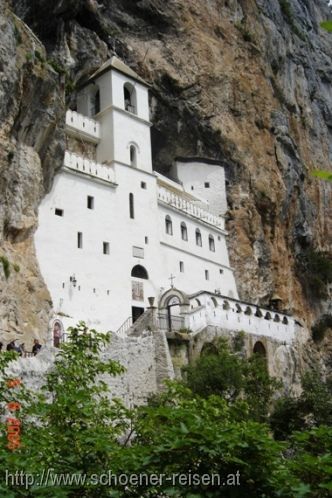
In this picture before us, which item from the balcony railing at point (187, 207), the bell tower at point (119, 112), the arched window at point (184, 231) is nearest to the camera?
the bell tower at point (119, 112)

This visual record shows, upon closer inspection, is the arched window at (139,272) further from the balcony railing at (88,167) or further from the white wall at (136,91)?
the white wall at (136,91)

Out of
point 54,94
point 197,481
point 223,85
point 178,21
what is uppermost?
point 178,21

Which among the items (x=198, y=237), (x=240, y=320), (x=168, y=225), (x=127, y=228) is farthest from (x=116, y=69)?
(x=240, y=320)

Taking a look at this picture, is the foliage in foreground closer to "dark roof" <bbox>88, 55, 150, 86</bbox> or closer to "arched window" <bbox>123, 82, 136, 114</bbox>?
"dark roof" <bbox>88, 55, 150, 86</bbox>

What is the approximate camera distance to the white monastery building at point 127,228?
27.3 m

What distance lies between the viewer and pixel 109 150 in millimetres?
32812

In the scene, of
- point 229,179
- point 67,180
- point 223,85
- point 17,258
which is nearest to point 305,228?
point 229,179

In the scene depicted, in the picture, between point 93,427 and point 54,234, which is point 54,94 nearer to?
point 54,234

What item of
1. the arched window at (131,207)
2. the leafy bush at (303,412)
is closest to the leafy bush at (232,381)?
the leafy bush at (303,412)

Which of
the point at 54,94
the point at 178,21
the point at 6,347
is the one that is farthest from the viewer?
the point at 178,21

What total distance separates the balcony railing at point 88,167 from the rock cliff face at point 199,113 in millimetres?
1301

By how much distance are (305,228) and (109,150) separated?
1787 centimetres

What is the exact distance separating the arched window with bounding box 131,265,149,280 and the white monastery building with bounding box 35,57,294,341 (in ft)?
0.17

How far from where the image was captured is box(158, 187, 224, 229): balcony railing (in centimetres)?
3525
